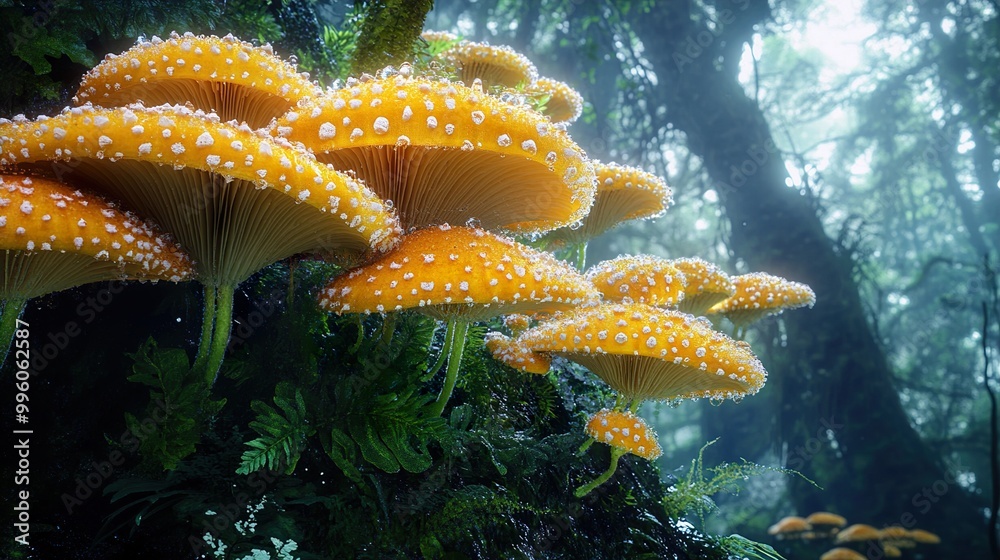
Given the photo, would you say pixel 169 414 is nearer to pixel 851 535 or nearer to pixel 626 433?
pixel 626 433

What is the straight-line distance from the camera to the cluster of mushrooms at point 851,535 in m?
8.81

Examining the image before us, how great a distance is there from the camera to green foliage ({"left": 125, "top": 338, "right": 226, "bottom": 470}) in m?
1.81

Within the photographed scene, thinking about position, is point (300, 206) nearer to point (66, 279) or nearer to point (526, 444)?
point (66, 279)

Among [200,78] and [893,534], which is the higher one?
[200,78]

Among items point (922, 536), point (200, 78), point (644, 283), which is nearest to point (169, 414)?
point (200, 78)

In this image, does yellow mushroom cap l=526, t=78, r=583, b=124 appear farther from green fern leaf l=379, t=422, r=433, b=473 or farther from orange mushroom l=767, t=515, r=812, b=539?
orange mushroom l=767, t=515, r=812, b=539

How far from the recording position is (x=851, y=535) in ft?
29.0

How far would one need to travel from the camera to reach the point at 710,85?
11211 mm

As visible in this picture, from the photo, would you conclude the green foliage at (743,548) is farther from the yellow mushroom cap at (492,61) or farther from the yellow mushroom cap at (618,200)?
the yellow mushroom cap at (492,61)

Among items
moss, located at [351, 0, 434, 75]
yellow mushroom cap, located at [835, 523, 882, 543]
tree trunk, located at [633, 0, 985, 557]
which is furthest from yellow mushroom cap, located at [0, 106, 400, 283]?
yellow mushroom cap, located at [835, 523, 882, 543]

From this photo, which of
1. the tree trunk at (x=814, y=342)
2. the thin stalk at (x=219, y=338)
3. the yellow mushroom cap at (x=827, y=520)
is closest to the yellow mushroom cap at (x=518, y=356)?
the thin stalk at (x=219, y=338)

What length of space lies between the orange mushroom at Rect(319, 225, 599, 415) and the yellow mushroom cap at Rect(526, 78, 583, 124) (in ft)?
6.74

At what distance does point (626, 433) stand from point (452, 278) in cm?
123

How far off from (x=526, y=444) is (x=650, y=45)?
11.2 m
